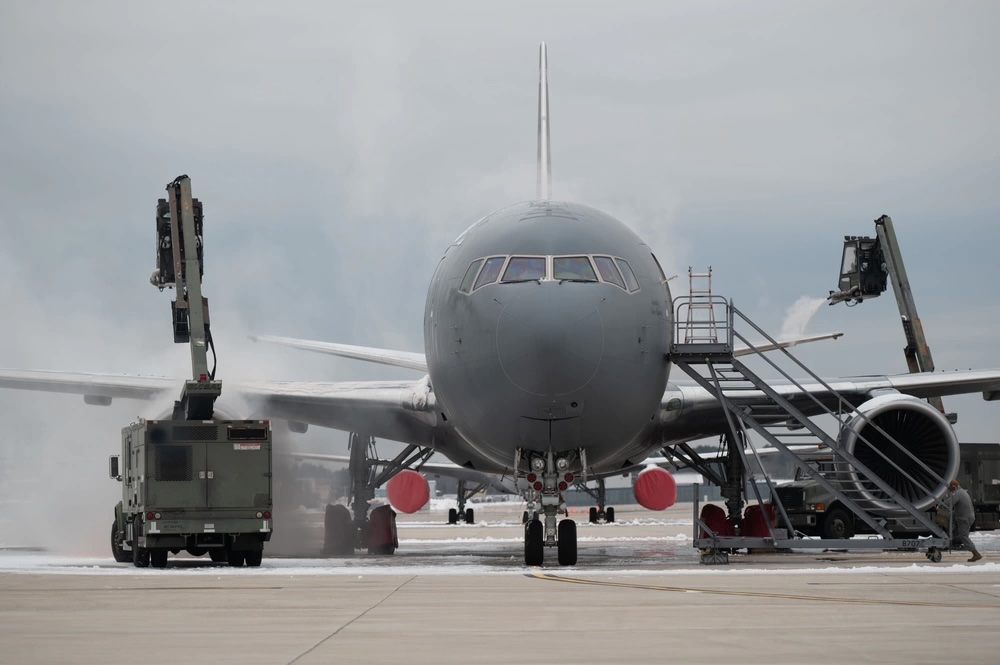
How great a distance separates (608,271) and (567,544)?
3113mm

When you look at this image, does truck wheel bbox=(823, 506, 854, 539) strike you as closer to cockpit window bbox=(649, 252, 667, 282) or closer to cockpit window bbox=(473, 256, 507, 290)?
cockpit window bbox=(649, 252, 667, 282)

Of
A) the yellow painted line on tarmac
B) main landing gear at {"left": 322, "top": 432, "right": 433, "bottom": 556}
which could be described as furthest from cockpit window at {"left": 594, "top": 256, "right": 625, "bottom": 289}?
main landing gear at {"left": 322, "top": 432, "right": 433, "bottom": 556}

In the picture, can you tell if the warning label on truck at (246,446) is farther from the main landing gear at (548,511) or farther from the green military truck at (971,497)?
the green military truck at (971,497)

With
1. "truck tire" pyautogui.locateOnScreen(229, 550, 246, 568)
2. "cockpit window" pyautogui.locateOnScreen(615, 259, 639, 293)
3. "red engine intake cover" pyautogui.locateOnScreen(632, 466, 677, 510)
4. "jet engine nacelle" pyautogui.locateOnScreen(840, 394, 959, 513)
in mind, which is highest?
"cockpit window" pyautogui.locateOnScreen(615, 259, 639, 293)

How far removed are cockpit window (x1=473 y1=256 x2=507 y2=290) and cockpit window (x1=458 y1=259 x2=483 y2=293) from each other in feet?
0.47

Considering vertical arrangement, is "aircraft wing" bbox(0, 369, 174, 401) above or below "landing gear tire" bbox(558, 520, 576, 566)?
above

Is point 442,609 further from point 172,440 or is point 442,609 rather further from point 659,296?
point 172,440

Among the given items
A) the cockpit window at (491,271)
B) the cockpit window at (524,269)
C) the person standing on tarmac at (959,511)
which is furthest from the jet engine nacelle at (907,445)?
the cockpit window at (491,271)

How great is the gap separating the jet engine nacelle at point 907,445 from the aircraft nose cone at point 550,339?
4930mm

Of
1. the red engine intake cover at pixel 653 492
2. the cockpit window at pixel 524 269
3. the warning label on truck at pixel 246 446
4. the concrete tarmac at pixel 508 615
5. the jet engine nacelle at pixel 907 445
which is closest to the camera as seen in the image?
the concrete tarmac at pixel 508 615

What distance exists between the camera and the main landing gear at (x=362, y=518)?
2247cm

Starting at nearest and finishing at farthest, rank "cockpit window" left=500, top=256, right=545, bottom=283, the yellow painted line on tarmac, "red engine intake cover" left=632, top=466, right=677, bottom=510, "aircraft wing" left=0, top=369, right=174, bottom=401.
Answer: the yellow painted line on tarmac, "cockpit window" left=500, top=256, right=545, bottom=283, "aircraft wing" left=0, top=369, right=174, bottom=401, "red engine intake cover" left=632, top=466, right=677, bottom=510

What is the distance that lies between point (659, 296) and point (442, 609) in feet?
23.0

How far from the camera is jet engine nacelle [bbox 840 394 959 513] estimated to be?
1780cm
